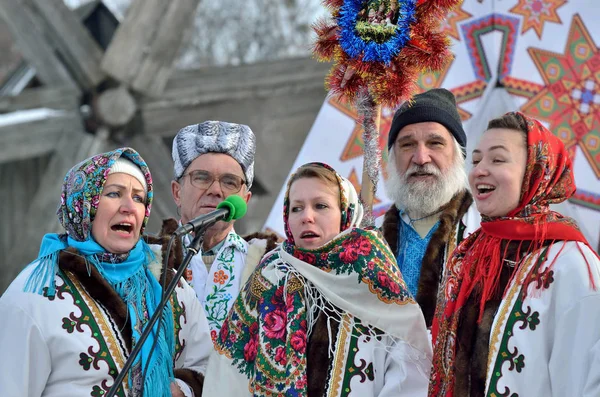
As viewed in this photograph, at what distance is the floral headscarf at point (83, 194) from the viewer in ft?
12.1

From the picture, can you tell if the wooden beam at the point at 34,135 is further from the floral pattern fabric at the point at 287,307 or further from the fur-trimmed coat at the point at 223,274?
the floral pattern fabric at the point at 287,307

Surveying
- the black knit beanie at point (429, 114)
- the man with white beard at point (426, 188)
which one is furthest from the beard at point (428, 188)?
the black knit beanie at point (429, 114)

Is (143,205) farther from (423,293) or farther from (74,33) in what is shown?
(74,33)

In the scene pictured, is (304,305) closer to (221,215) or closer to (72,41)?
(221,215)

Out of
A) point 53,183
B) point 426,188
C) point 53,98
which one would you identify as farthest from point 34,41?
point 426,188

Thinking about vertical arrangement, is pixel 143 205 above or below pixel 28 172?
below

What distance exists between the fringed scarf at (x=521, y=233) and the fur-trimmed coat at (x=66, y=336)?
3.82 ft

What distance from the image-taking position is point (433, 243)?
4.39 m

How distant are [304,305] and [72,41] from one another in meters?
4.77

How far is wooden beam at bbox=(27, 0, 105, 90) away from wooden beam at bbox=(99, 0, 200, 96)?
111 millimetres

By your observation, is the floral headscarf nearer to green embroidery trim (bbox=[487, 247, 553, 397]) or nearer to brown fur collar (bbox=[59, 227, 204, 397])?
brown fur collar (bbox=[59, 227, 204, 397])

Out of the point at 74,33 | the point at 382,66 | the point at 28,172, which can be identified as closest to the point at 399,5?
the point at 382,66

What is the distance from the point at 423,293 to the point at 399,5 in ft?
4.07

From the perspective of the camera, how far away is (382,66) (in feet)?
13.8
